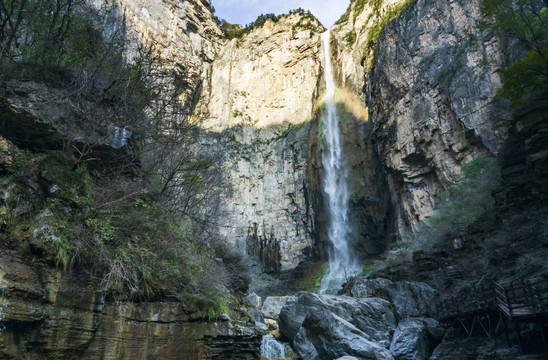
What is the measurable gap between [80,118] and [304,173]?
30644mm

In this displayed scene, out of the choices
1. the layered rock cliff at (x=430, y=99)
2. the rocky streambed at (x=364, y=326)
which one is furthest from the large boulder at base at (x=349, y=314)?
the layered rock cliff at (x=430, y=99)

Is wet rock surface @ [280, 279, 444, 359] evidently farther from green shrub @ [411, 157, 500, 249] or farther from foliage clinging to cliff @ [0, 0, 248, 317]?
green shrub @ [411, 157, 500, 249]

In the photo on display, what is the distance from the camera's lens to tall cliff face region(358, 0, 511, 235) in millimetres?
23766

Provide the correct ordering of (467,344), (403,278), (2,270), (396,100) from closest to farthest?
(2,270), (467,344), (403,278), (396,100)

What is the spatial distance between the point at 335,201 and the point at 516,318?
24789mm

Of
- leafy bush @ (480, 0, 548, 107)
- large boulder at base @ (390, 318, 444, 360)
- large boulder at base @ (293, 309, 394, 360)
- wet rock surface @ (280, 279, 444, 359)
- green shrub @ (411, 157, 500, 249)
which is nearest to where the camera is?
large boulder at base @ (293, 309, 394, 360)

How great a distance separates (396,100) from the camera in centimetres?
2939

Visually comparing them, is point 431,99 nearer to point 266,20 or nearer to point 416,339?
point 416,339

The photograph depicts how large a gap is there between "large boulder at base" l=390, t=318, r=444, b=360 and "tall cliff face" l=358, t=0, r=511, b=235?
46.1 ft

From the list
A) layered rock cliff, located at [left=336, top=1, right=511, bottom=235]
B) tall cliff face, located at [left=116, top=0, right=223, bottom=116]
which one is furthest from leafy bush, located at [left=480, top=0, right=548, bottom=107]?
tall cliff face, located at [left=116, top=0, right=223, bottom=116]

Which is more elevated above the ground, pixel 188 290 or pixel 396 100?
pixel 396 100

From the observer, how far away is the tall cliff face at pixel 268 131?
36531 mm

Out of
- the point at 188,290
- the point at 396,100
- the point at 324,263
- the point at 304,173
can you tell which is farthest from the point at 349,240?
the point at 188,290

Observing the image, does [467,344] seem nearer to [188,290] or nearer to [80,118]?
[188,290]
